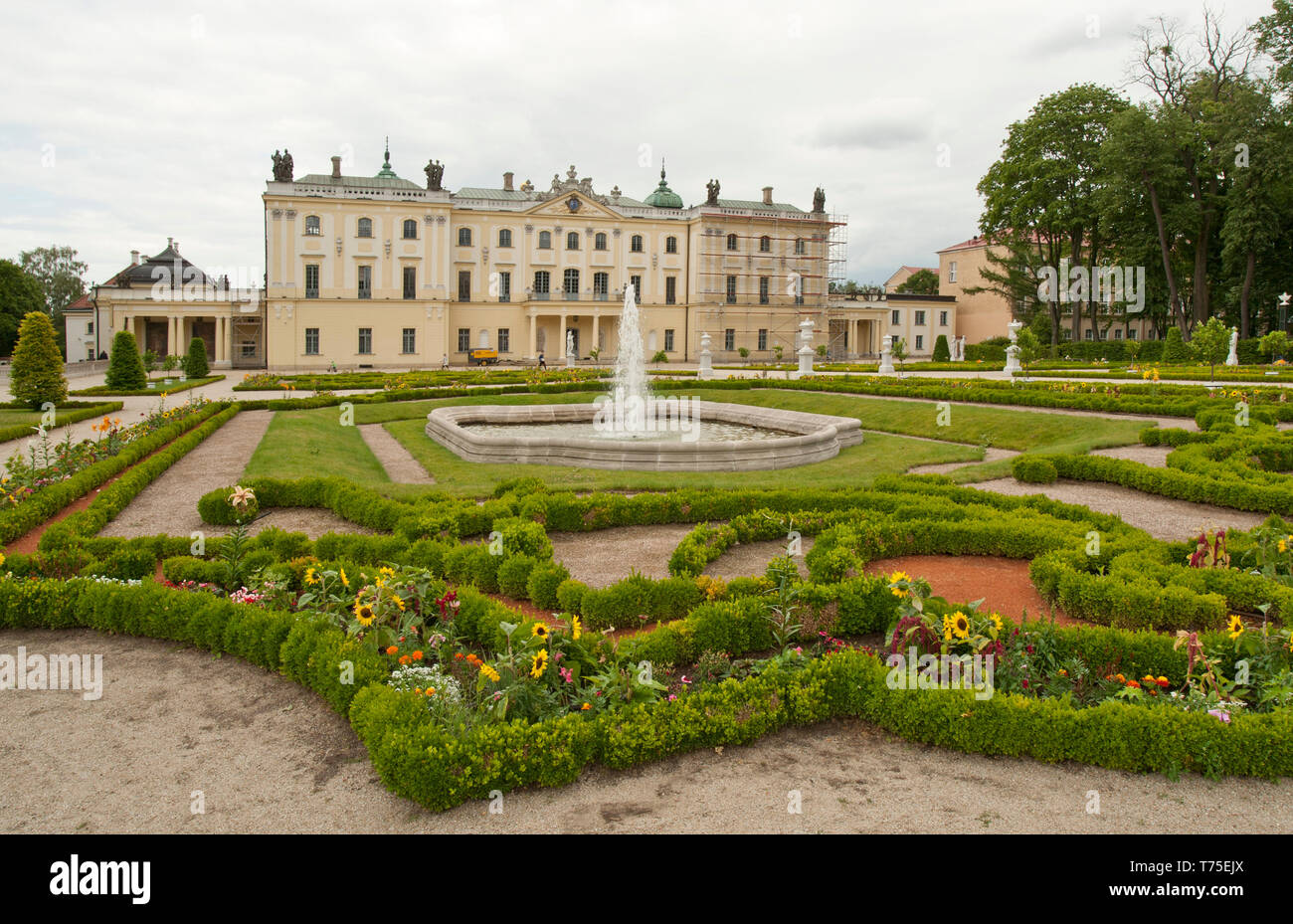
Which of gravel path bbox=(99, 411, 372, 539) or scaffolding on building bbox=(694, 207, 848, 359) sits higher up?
scaffolding on building bbox=(694, 207, 848, 359)

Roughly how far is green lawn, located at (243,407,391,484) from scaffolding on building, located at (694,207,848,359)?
36686mm

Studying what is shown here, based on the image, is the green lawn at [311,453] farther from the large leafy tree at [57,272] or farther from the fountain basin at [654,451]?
the large leafy tree at [57,272]

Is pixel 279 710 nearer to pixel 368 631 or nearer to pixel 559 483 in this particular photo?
pixel 368 631

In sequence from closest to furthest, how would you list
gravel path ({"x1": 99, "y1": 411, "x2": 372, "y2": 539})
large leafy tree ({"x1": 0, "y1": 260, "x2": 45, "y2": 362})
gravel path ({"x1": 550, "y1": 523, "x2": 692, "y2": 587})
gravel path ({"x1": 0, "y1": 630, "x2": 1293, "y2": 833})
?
1. gravel path ({"x1": 0, "y1": 630, "x2": 1293, "y2": 833})
2. gravel path ({"x1": 550, "y1": 523, "x2": 692, "y2": 587})
3. gravel path ({"x1": 99, "y1": 411, "x2": 372, "y2": 539})
4. large leafy tree ({"x1": 0, "y1": 260, "x2": 45, "y2": 362})

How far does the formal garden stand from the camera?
4379mm

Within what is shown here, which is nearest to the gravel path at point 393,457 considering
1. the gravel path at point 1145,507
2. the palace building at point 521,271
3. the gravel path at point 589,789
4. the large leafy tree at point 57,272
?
the gravel path at point 589,789

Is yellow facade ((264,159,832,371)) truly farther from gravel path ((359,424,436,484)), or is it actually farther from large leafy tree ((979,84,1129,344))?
gravel path ((359,424,436,484))

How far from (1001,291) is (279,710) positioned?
4621 centimetres

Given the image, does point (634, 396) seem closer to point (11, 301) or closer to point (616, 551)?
point (616, 551)

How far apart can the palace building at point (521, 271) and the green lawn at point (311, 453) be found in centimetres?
2442

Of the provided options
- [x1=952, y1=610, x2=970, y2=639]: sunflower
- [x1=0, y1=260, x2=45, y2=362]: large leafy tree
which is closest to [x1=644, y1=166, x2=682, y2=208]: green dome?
[x1=0, y1=260, x2=45, y2=362]: large leafy tree
